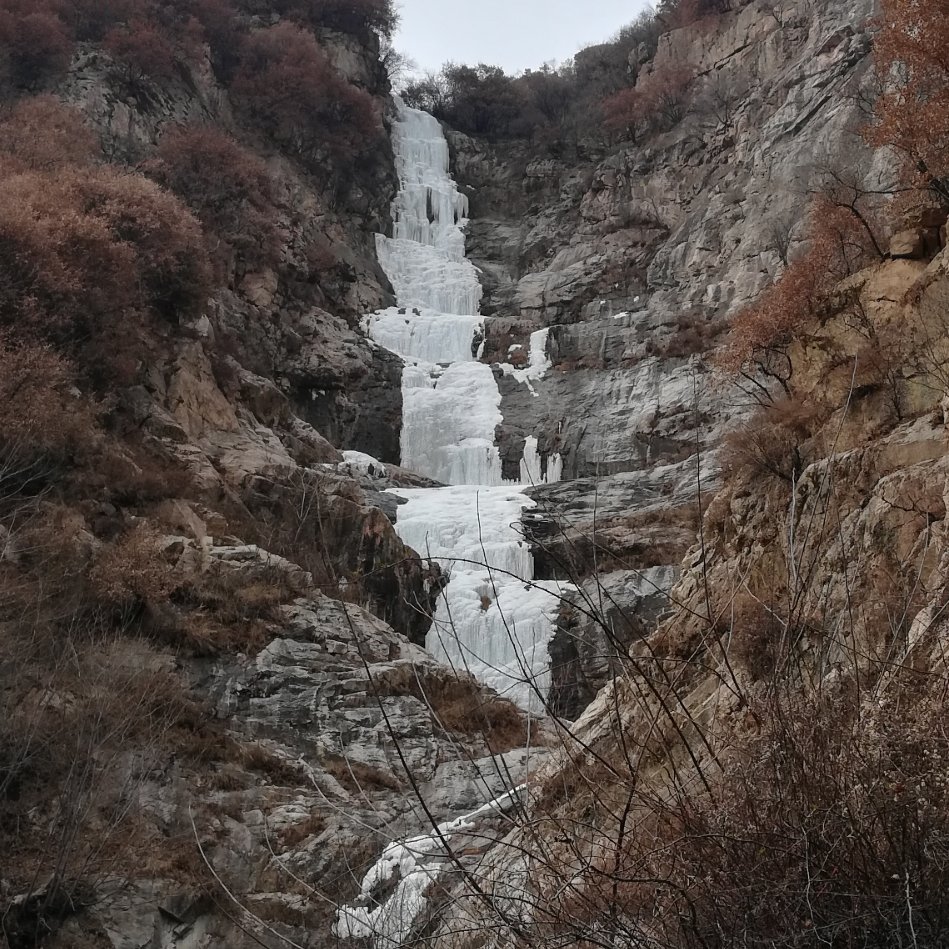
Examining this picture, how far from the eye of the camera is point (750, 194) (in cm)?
2488

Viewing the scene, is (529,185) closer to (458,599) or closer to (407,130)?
(407,130)

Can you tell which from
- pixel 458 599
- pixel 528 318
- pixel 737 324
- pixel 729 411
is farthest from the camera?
pixel 528 318

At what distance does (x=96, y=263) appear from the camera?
14.6 metres

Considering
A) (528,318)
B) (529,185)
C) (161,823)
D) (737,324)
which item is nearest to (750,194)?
(528,318)

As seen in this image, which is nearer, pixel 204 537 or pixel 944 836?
pixel 944 836

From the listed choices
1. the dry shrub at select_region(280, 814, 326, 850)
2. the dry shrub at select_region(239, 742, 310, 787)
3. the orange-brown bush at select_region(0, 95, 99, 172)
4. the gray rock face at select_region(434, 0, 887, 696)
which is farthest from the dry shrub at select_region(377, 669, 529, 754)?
the orange-brown bush at select_region(0, 95, 99, 172)

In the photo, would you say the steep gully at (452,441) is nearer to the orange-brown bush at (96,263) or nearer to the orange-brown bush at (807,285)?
the orange-brown bush at (807,285)

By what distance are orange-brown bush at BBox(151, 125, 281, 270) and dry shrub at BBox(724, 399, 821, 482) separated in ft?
57.4

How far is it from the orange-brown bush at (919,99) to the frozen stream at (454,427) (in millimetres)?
5474

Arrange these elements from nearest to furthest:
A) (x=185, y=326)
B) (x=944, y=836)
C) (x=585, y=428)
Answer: (x=944, y=836), (x=185, y=326), (x=585, y=428)

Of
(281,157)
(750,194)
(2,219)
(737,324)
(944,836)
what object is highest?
(281,157)

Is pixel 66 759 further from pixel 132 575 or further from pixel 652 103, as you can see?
pixel 652 103

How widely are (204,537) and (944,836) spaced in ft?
39.2

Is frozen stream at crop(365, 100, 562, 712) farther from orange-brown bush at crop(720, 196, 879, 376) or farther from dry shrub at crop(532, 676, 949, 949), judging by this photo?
dry shrub at crop(532, 676, 949, 949)
